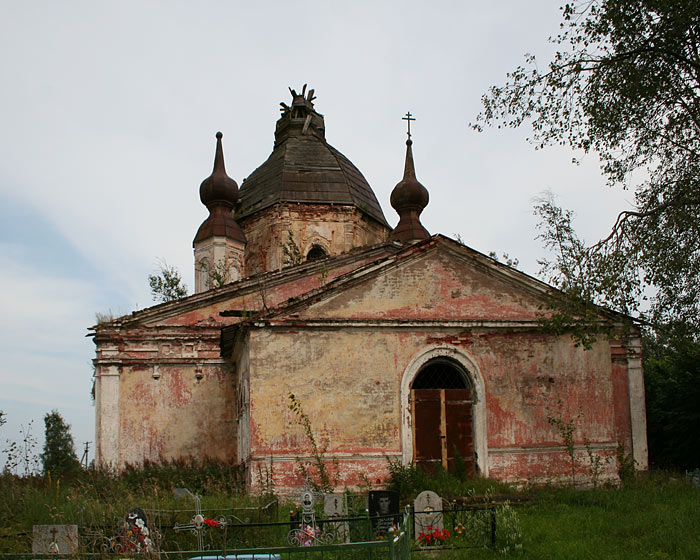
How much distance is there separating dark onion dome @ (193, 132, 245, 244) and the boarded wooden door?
9.25 m

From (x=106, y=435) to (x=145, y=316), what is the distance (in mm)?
2758

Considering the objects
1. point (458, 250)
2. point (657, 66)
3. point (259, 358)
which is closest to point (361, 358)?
point (259, 358)

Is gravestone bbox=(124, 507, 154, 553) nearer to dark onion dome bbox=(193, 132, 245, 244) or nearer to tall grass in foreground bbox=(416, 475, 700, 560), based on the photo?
tall grass in foreground bbox=(416, 475, 700, 560)

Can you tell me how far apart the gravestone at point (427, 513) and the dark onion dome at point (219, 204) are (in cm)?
1290

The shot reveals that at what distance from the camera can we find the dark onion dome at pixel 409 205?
77.0 ft

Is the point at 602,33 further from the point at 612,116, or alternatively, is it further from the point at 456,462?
the point at 456,462

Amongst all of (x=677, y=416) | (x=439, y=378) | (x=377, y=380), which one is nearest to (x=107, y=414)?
(x=377, y=380)

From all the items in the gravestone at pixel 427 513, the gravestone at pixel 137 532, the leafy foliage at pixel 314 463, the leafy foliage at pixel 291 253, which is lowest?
the gravestone at pixel 427 513

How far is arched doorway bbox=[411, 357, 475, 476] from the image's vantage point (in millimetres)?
15117

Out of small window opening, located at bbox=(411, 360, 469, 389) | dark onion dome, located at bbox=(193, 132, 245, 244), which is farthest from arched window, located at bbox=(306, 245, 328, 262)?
small window opening, located at bbox=(411, 360, 469, 389)

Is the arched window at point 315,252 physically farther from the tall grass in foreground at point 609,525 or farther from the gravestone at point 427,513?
the gravestone at point 427,513

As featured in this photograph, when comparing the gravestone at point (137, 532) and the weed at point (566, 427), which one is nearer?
the gravestone at point (137, 532)

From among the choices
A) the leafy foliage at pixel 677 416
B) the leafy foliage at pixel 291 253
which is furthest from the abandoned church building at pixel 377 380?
the leafy foliage at pixel 291 253

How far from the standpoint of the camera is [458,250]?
51.7 ft
